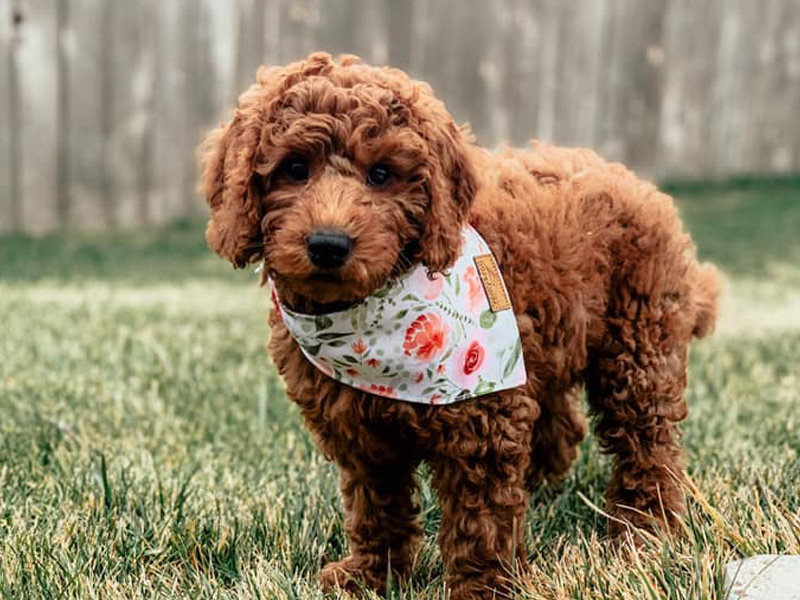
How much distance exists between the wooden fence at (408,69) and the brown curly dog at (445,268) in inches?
131

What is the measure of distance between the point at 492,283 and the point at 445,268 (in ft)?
0.88

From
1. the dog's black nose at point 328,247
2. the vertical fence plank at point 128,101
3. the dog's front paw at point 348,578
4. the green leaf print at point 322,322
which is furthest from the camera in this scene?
the vertical fence plank at point 128,101

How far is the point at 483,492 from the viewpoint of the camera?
3105 mm

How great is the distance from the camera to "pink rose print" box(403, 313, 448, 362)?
301 cm

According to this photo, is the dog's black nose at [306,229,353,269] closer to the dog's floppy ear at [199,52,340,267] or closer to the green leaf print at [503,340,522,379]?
the dog's floppy ear at [199,52,340,267]

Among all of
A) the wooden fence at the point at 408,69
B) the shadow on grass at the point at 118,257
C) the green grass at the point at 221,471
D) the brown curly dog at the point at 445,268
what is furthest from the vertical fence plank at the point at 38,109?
the brown curly dog at the point at 445,268

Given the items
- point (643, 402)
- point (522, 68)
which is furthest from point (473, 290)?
point (522, 68)

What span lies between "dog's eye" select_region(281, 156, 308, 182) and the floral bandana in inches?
14.4

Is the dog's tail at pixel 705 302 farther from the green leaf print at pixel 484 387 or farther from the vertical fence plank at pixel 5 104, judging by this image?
the vertical fence plank at pixel 5 104

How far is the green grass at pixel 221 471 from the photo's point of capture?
299 centimetres

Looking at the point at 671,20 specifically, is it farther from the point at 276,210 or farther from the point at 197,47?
the point at 276,210

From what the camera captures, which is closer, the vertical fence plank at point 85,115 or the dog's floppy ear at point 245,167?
the dog's floppy ear at point 245,167

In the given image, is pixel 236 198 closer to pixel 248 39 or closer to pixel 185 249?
pixel 185 249

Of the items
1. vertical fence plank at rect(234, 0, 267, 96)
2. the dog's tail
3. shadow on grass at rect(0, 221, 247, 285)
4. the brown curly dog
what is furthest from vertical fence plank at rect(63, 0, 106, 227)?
the dog's tail
